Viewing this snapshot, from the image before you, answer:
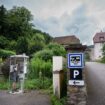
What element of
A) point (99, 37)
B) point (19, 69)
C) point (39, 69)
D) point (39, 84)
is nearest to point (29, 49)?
point (39, 69)

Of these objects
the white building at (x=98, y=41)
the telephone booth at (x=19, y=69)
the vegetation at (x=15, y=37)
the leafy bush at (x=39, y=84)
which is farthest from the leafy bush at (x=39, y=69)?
the white building at (x=98, y=41)

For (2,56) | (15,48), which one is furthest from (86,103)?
(15,48)

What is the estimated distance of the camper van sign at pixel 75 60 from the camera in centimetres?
920

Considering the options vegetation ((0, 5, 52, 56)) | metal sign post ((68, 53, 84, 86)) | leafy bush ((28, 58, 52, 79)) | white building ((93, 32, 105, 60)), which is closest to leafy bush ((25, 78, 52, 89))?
leafy bush ((28, 58, 52, 79))

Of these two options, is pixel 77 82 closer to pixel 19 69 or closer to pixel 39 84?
pixel 39 84

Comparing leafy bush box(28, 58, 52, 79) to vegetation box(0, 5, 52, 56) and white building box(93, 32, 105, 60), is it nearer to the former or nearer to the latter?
vegetation box(0, 5, 52, 56)

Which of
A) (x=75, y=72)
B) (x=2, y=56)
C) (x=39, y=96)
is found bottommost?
(x=39, y=96)

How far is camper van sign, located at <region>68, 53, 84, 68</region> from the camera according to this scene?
920cm

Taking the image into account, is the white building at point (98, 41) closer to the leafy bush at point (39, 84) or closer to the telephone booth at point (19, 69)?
the leafy bush at point (39, 84)

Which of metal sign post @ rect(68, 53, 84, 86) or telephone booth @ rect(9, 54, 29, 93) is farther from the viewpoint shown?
telephone booth @ rect(9, 54, 29, 93)

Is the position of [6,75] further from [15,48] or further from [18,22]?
[18,22]

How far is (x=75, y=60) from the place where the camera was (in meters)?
9.30

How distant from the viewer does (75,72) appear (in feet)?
30.4

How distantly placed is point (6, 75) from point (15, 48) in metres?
18.6
